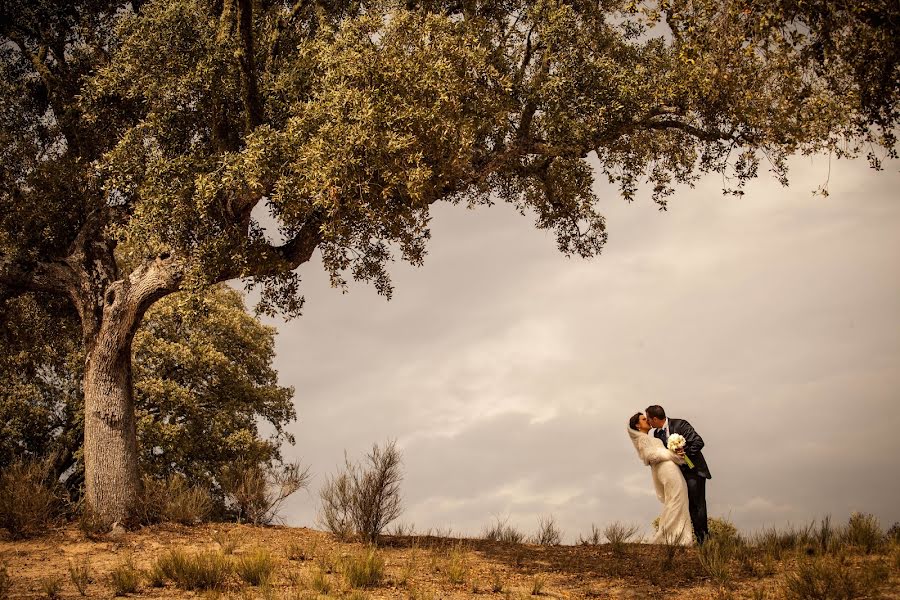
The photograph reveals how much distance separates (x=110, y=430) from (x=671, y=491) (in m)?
11.1

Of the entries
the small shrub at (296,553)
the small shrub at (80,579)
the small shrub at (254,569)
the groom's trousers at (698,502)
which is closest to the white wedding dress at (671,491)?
the groom's trousers at (698,502)

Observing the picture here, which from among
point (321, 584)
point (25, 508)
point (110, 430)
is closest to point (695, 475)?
point (321, 584)

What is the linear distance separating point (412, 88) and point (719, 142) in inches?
301

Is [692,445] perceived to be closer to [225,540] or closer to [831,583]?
[831,583]

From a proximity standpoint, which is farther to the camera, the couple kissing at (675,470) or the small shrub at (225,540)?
the small shrub at (225,540)

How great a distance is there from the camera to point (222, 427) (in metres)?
23.7

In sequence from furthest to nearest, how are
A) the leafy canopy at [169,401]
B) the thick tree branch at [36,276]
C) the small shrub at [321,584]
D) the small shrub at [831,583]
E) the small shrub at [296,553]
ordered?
the leafy canopy at [169,401] → the thick tree branch at [36,276] → the small shrub at [296,553] → the small shrub at [321,584] → the small shrub at [831,583]

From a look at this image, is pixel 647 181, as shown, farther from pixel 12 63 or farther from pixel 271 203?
pixel 12 63

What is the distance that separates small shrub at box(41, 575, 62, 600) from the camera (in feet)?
32.4

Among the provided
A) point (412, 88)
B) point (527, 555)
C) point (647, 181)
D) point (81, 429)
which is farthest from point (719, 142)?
point (81, 429)

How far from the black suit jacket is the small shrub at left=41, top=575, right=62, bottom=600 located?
9.49 m

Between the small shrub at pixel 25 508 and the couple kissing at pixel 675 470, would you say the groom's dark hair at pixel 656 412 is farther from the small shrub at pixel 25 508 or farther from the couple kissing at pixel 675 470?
the small shrub at pixel 25 508

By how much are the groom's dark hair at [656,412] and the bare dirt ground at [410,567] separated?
2.23 metres

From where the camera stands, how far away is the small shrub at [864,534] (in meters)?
11.5
